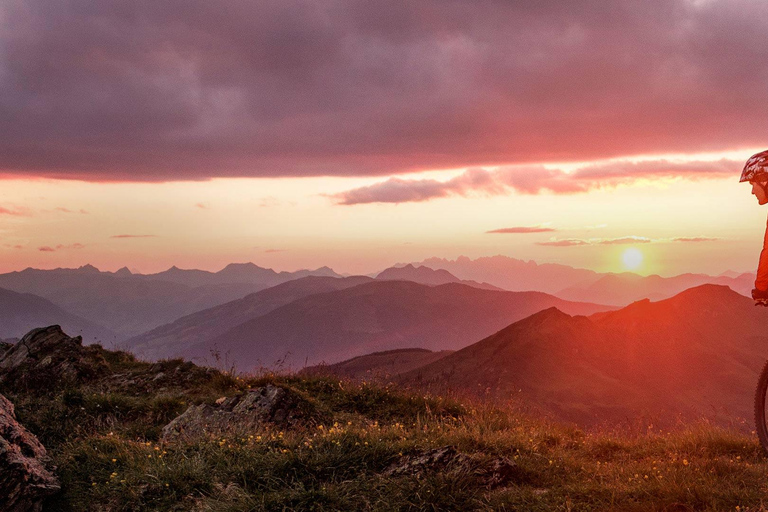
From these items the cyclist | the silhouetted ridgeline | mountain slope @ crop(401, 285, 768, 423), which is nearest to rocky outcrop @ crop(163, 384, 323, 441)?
the silhouetted ridgeline

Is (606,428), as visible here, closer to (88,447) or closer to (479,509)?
(479,509)

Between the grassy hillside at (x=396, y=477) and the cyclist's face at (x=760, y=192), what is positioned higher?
the cyclist's face at (x=760, y=192)

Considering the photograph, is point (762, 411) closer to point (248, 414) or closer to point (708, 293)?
point (248, 414)

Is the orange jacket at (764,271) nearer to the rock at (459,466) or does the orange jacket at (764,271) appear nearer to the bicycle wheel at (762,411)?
the bicycle wheel at (762,411)

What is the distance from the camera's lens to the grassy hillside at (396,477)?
5871 mm

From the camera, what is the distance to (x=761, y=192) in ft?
23.4

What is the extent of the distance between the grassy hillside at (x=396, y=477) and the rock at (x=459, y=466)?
0.05 m

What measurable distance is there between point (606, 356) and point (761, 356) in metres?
52.8

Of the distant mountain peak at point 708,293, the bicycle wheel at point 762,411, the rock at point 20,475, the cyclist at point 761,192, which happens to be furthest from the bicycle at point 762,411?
the distant mountain peak at point 708,293

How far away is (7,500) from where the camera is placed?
6629 millimetres

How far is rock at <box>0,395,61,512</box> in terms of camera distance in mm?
6680

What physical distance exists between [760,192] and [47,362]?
55.1ft

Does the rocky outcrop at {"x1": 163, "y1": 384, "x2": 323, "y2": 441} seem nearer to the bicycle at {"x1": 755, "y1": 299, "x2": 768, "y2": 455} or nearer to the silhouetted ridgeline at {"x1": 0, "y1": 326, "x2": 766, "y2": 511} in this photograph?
the silhouetted ridgeline at {"x1": 0, "y1": 326, "x2": 766, "y2": 511}

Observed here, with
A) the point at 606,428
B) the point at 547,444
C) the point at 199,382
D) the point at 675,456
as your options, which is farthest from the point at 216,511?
the point at 199,382
